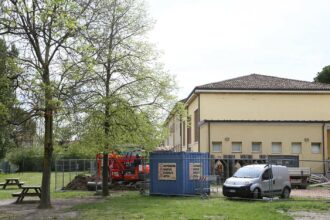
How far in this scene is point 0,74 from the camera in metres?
20.2

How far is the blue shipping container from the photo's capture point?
28.1m

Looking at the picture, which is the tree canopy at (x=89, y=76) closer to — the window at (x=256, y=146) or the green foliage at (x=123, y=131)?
the green foliage at (x=123, y=131)

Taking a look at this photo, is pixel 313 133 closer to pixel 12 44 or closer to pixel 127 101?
pixel 127 101

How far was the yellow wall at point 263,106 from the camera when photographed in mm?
47875

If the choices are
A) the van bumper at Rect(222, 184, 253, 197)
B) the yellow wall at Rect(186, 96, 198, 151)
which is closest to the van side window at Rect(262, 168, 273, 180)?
the van bumper at Rect(222, 184, 253, 197)

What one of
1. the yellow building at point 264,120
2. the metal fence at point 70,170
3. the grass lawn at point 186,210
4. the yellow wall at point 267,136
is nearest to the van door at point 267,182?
the grass lawn at point 186,210

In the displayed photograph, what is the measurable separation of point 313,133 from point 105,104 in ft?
84.8

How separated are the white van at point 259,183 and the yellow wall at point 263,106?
20022mm


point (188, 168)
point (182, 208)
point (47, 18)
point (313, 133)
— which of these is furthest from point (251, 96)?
point (47, 18)

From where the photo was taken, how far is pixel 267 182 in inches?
1056

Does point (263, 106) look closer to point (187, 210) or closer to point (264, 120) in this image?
point (264, 120)

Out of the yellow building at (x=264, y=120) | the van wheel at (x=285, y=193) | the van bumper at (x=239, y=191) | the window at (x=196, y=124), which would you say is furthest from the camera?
the window at (x=196, y=124)

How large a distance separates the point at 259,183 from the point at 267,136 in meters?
20.9

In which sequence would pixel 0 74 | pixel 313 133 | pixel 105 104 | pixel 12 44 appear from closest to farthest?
pixel 0 74 → pixel 12 44 → pixel 105 104 → pixel 313 133
